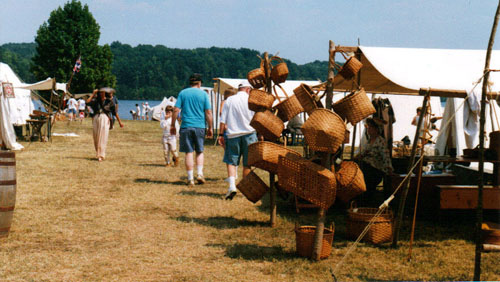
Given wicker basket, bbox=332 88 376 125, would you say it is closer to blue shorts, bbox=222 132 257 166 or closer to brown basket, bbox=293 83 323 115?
brown basket, bbox=293 83 323 115

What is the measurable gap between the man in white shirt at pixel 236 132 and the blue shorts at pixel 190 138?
103 cm

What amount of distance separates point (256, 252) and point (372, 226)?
4.56ft

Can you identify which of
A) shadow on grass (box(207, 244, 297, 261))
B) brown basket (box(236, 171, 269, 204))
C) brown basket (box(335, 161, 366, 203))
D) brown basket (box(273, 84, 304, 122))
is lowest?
shadow on grass (box(207, 244, 297, 261))

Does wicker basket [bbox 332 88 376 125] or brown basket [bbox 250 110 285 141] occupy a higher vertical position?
wicker basket [bbox 332 88 376 125]

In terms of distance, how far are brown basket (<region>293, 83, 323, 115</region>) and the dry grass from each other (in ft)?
5.04

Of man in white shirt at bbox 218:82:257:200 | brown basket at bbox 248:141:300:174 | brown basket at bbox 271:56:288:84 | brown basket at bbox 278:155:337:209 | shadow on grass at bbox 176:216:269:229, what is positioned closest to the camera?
brown basket at bbox 278:155:337:209

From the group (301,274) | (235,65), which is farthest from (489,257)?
(235,65)

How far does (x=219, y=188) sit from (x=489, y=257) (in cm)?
502

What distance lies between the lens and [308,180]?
16.2ft

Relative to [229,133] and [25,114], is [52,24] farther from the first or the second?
[229,133]

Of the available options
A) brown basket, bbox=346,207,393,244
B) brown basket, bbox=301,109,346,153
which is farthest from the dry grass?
brown basket, bbox=301,109,346,153

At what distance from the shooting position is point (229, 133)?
7844mm

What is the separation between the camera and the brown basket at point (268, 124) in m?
5.80

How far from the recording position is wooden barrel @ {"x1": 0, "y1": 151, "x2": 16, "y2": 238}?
214 inches
